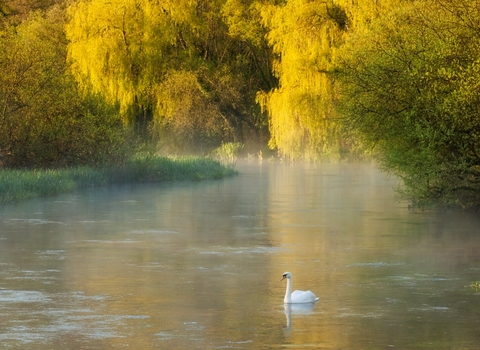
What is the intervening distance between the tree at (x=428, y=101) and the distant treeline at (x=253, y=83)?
4 cm

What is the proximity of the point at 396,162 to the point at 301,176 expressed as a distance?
20008 millimetres

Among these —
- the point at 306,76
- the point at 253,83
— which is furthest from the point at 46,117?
the point at 253,83

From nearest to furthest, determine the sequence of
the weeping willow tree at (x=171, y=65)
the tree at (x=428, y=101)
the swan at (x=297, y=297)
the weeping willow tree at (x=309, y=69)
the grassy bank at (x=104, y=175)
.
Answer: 1. the swan at (x=297, y=297)
2. the tree at (x=428, y=101)
3. the grassy bank at (x=104, y=175)
4. the weeping willow tree at (x=309, y=69)
5. the weeping willow tree at (x=171, y=65)

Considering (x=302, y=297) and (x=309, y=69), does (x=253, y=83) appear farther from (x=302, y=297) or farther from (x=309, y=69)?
(x=302, y=297)

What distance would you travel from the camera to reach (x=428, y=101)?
25578 millimetres

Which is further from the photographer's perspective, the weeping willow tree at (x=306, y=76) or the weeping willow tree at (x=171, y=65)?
the weeping willow tree at (x=171, y=65)

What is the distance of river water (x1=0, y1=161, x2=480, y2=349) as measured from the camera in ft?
37.3

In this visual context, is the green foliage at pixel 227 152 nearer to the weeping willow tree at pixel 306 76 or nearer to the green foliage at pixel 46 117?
the weeping willow tree at pixel 306 76

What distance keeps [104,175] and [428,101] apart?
655 inches

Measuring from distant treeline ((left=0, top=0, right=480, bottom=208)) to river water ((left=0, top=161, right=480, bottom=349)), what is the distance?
2288mm

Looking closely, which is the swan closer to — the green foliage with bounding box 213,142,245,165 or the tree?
the tree

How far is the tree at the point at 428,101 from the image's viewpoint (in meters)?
A: 24.9

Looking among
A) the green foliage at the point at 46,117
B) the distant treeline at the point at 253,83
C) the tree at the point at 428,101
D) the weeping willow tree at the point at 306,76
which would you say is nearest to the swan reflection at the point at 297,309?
the tree at the point at 428,101

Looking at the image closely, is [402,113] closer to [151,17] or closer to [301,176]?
[301,176]
